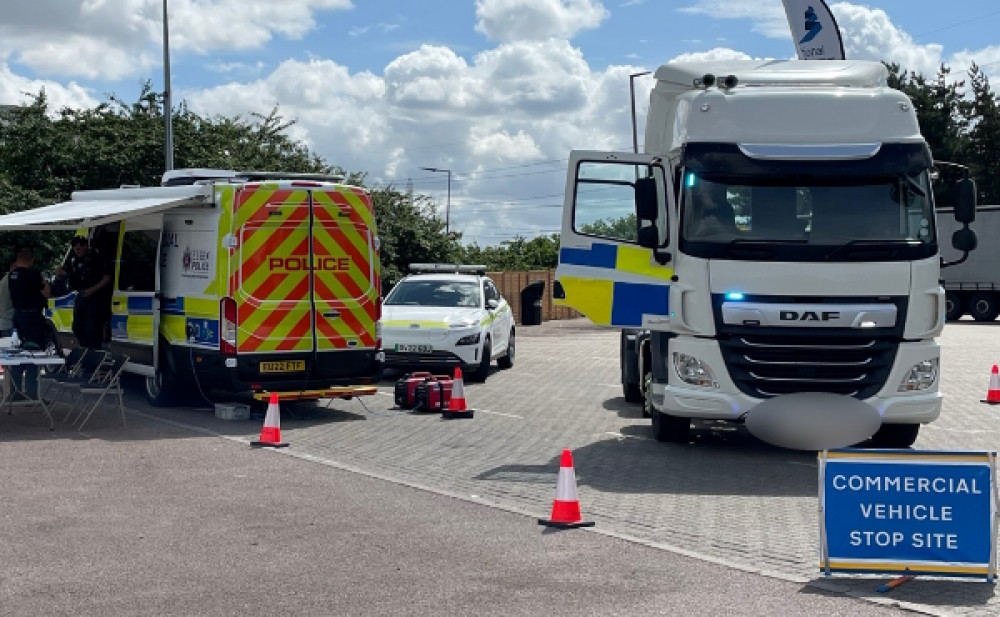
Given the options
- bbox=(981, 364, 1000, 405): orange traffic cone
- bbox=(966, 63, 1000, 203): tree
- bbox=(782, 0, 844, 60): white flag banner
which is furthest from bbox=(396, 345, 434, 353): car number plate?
bbox=(966, 63, 1000, 203): tree

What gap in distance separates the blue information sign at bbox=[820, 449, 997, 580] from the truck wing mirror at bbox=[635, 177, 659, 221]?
4548 mm

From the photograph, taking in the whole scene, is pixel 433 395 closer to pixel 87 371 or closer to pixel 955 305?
pixel 87 371

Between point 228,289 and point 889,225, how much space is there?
279 inches

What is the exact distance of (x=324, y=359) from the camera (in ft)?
47.6

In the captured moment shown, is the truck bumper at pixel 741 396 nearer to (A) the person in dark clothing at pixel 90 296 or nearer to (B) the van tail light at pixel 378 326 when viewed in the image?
(B) the van tail light at pixel 378 326

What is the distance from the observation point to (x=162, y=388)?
50.1 feet

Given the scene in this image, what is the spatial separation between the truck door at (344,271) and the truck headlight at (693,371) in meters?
4.71

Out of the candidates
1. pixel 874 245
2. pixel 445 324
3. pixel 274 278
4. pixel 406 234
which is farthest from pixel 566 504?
pixel 406 234

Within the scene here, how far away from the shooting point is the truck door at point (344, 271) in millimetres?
14492

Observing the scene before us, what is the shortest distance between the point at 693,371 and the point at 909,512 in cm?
426

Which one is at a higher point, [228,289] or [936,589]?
[228,289]

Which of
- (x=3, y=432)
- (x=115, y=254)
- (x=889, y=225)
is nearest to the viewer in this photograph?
(x=889, y=225)

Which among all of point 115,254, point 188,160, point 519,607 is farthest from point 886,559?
→ point 188,160

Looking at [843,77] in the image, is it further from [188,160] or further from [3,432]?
[188,160]
